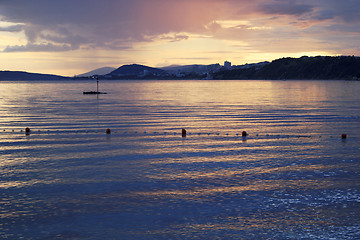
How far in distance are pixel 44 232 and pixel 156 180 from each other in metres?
7.09

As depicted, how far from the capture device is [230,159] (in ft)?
75.2

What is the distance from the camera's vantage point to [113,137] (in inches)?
1299

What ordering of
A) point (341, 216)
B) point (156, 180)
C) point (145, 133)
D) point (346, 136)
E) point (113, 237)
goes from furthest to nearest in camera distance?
point (145, 133) < point (346, 136) < point (156, 180) < point (341, 216) < point (113, 237)

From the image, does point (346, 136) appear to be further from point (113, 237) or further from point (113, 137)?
point (113, 237)

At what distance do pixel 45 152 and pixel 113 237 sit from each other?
15912 mm

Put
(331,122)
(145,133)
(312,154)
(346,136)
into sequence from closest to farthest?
(312,154)
(346,136)
(145,133)
(331,122)

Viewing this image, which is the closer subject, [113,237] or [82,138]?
[113,237]

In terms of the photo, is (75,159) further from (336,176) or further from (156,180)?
(336,176)

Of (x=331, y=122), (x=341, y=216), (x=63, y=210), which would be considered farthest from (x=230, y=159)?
(x=331, y=122)

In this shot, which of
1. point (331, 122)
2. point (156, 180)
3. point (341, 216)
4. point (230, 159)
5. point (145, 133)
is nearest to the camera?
point (341, 216)

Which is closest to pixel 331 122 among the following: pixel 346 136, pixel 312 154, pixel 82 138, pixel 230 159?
pixel 346 136

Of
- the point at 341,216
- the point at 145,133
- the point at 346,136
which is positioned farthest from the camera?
the point at 145,133

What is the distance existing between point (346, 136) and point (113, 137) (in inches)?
837

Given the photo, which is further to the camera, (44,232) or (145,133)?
(145,133)
